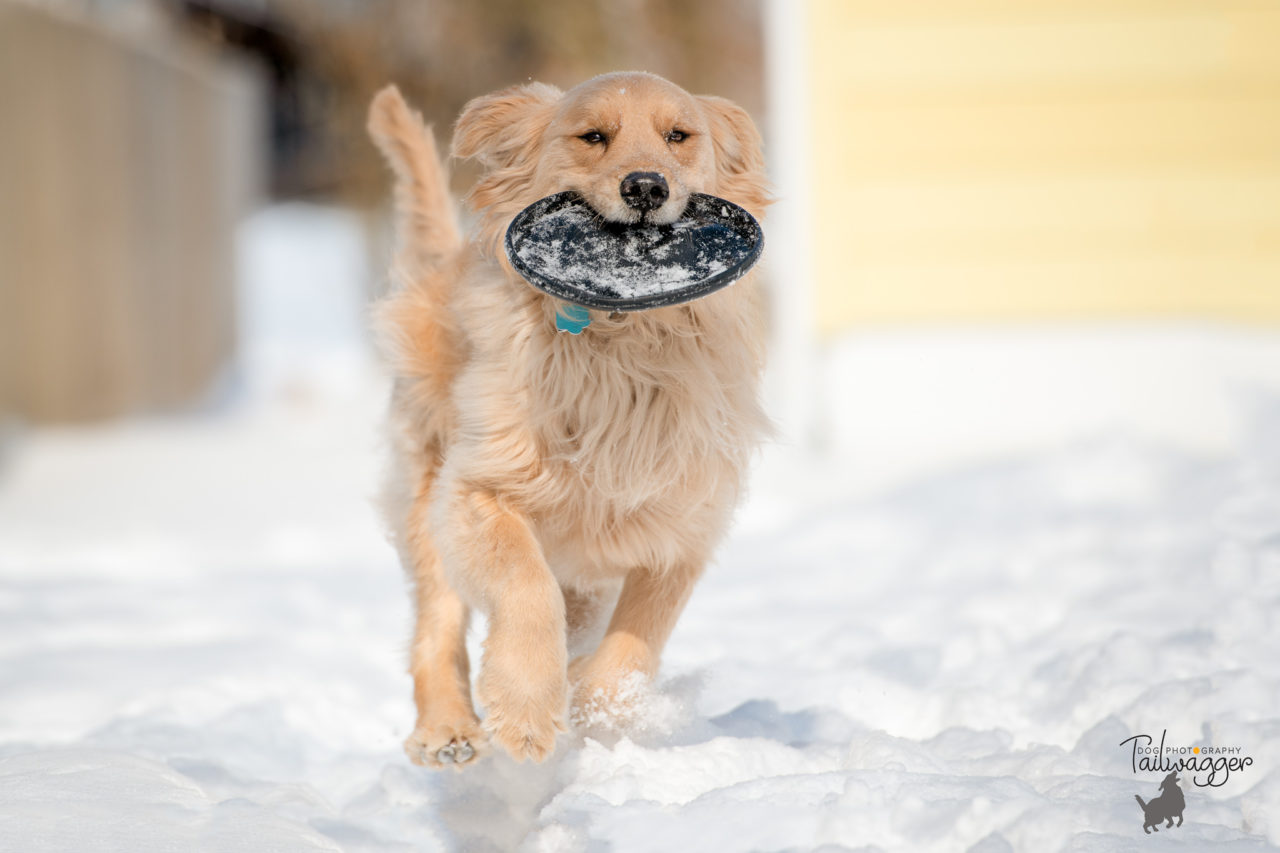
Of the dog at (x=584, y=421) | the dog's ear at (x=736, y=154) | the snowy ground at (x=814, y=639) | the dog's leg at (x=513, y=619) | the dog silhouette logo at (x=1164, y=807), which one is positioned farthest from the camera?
the dog's ear at (x=736, y=154)

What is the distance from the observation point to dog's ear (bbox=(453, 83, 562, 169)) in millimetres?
2988

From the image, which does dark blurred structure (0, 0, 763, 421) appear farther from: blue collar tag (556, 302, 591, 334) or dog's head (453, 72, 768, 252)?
blue collar tag (556, 302, 591, 334)

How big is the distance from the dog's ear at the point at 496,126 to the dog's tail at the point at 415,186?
59cm

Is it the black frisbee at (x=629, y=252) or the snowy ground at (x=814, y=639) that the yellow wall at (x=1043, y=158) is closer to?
the snowy ground at (x=814, y=639)

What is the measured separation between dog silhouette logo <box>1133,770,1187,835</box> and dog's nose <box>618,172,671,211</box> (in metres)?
1.44

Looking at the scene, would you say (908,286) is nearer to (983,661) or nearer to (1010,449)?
(1010,449)

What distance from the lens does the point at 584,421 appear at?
2896 millimetres

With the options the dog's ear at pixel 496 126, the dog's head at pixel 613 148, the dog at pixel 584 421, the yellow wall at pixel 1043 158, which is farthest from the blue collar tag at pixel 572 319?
the yellow wall at pixel 1043 158

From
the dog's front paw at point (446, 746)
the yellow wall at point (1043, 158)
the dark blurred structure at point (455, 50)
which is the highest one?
the dark blurred structure at point (455, 50)

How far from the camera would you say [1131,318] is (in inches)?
266

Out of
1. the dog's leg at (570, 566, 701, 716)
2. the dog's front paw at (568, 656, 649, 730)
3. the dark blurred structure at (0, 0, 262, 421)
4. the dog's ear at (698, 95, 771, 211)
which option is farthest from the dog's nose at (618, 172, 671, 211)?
the dark blurred structure at (0, 0, 262, 421)

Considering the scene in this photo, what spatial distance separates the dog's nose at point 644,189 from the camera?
256 centimetres

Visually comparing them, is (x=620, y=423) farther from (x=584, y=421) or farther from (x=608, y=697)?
(x=608, y=697)

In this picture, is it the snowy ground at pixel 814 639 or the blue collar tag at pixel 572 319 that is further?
the blue collar tag at pixel 572 319
